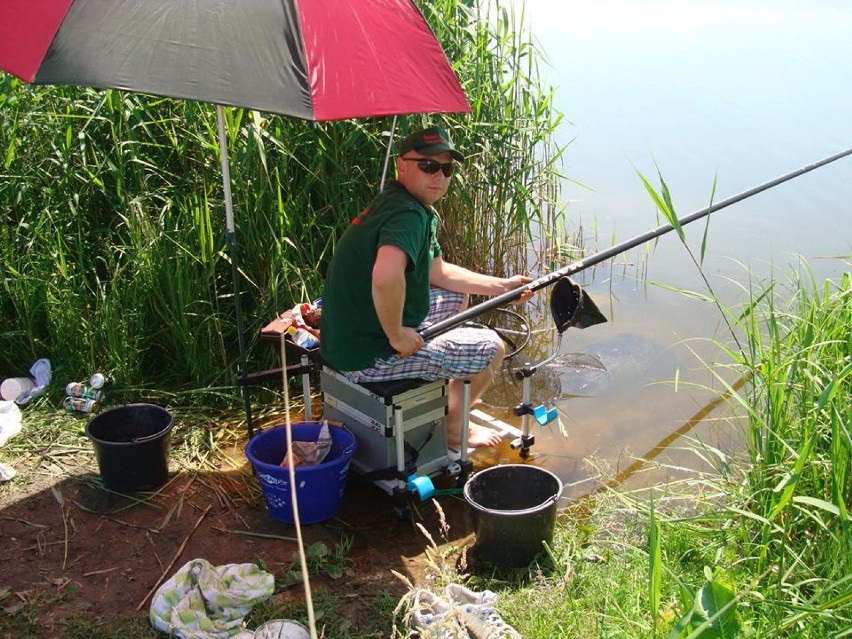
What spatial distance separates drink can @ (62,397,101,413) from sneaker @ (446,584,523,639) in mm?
1939

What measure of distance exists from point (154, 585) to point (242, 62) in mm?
1667

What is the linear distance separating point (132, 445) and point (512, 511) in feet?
4.65

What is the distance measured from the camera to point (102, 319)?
3.88m

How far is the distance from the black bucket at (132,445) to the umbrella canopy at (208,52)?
136 centimetres

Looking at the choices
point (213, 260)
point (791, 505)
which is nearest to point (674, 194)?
point (213, 260)

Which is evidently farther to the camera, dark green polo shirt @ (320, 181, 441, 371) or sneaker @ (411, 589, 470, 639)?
dark green polo shirt @ (320, 181, 441, 371)

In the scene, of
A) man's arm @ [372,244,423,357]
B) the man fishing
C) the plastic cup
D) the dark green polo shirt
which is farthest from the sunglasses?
the plastic cup

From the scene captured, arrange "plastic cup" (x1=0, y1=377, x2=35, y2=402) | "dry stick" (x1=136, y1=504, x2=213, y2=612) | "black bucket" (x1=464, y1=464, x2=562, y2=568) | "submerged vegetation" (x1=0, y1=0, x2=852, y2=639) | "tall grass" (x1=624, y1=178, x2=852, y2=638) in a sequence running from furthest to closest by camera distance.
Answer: "plastic cup" (x1=0, y1=377, x2=35, y2=402) → "submerged vegetation" (x1=0, y1=0, x2=852, y2=639) → "black bucket" (x1=464, y1=464, x2=562, y2=568) → "dry stick" (x1=136, y1=504, x2=213, y2=612) → "tall grass" (x1=624, y1=178, x2=852, y2=638)

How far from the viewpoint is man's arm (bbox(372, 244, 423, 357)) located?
9.53 feet

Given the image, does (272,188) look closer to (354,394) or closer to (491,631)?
(354,394)

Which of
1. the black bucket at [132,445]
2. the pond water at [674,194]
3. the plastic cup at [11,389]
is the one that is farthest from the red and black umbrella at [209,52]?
the pond water at [674,194]

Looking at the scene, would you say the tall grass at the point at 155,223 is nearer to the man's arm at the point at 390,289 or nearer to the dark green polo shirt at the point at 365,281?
the dark green polo shirt at the point at 365,281

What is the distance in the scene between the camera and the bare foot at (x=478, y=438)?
369cm

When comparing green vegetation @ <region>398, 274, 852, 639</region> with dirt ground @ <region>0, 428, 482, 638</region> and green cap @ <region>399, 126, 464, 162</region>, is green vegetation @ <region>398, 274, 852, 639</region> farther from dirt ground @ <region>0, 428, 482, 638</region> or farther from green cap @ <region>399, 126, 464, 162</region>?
green cap @ <region>399, 126, 464, 162</region>
